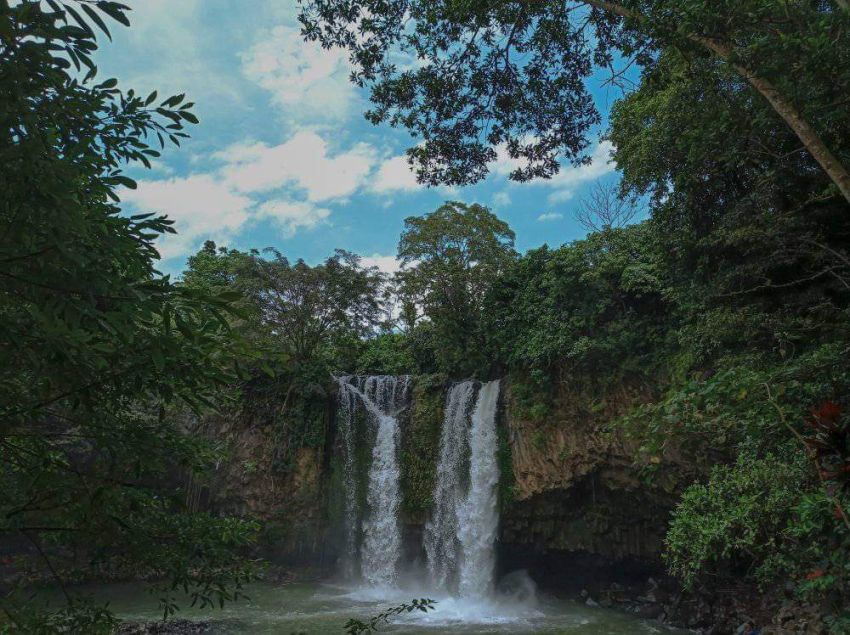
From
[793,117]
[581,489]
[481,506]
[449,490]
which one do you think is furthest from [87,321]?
[449,490]

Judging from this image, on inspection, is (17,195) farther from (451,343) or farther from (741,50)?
(451,343)

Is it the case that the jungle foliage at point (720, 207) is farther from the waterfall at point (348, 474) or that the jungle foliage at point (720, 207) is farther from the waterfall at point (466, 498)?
the waterfall at point (348, 474)

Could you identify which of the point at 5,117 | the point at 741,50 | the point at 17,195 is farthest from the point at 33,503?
the point at 741,50

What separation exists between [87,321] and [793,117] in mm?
5018

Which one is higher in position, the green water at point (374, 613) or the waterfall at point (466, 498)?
the waterfall at point (466, 498)

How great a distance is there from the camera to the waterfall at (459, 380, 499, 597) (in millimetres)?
13297

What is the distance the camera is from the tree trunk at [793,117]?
4137mm

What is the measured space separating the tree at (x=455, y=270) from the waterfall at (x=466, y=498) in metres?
1.65

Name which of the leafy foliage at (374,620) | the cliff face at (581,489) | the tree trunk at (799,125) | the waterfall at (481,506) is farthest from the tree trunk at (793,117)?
the waterfall at (481,506)

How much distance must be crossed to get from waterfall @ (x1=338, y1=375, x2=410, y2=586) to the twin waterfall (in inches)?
1.0

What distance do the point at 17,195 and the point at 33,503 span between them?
1.57m

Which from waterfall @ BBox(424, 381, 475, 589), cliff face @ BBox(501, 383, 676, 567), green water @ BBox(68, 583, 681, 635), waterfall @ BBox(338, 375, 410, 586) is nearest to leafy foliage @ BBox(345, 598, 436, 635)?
green water @ BBox(68, 583, 681, 635)

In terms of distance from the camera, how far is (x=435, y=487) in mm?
14680

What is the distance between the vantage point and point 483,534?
13.5 meters
